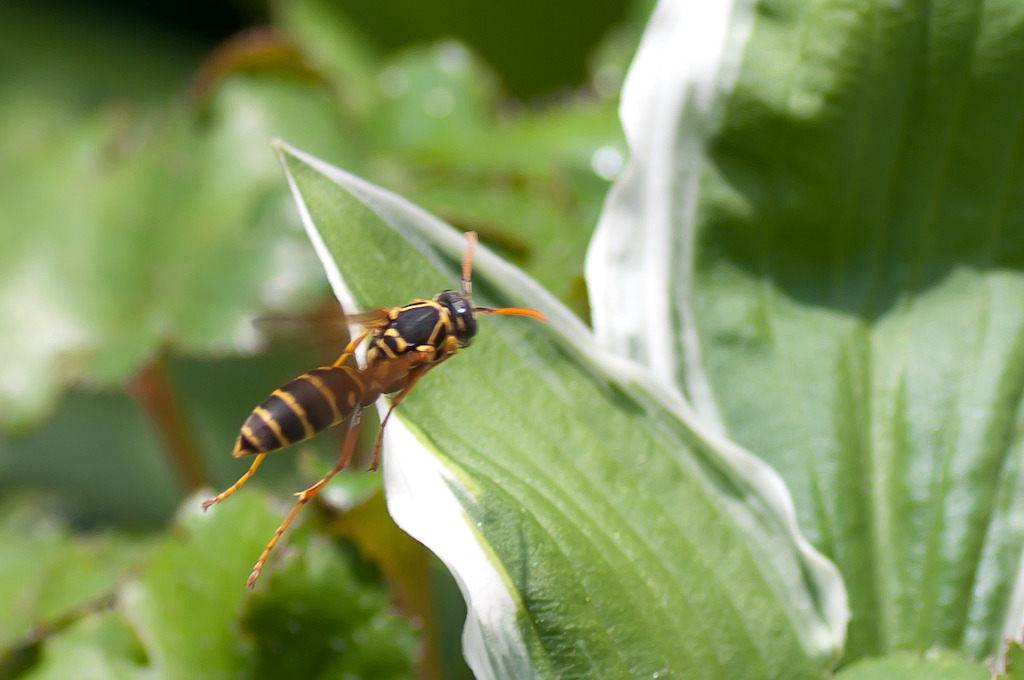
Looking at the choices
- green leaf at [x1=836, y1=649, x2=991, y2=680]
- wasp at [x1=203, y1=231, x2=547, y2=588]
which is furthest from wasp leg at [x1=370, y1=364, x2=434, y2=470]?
green leaf at [x1=836, y1=649, x2=991, y2=680]

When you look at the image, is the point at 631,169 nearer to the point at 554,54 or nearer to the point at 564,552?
the point at 564,552

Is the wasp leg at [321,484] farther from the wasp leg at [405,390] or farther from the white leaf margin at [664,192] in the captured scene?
the white leaf margin at [664,192]

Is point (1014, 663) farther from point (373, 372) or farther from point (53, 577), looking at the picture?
point (53, 577)

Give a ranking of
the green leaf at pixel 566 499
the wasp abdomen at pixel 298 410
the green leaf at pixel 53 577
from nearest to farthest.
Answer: the green leaf at pixel 566 499, the wasp abdomen at pixel 298 410, the green leaf at pixel 53 577

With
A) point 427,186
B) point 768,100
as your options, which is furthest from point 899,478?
point 427,186

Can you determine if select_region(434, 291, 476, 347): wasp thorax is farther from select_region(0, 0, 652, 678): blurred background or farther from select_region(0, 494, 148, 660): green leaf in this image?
select_region(0, 494, 148, 660): green leaf

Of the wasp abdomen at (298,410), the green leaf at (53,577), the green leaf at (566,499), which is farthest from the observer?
the green leaf at (53,577)

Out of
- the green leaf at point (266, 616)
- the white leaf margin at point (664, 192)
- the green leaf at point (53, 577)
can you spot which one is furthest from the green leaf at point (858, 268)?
the green leaf at point (53, 577)
